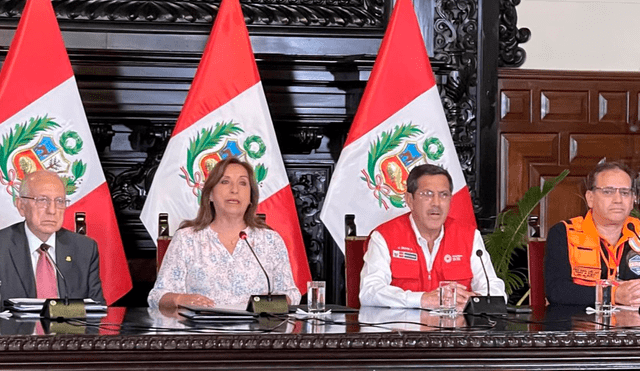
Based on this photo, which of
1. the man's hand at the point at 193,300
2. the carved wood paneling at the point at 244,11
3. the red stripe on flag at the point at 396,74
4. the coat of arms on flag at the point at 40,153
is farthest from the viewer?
the carved wood paneling at the point at 244,11

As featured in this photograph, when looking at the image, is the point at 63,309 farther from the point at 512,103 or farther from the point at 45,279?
the point at 512,103

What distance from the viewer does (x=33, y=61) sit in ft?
14.1

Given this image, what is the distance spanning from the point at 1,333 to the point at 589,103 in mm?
3671

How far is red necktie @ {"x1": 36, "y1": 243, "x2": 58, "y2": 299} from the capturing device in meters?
3.39

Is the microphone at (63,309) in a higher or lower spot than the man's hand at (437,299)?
lower

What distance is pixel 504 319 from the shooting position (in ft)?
9.58

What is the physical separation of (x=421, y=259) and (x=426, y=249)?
2.1 inches

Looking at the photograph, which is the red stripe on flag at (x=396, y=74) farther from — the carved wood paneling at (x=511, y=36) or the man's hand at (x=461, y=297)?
the man's hand at (x=461, y=297)

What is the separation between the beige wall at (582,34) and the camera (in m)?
5.21

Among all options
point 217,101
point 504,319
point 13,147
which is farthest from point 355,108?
point 504,319

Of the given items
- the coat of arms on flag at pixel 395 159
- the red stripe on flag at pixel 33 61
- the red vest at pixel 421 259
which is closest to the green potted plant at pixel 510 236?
the coat of arms on flag at pixel 395 159

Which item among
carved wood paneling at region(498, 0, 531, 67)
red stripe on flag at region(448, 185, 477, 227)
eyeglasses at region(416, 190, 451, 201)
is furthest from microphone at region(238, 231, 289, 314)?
carved wood paneling at region(498, 0, 531, 67)

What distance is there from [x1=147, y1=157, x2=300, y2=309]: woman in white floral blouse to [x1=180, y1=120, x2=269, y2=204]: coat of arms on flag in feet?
2.16

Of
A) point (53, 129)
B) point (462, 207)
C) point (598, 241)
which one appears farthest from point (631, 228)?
point (53, 129)
